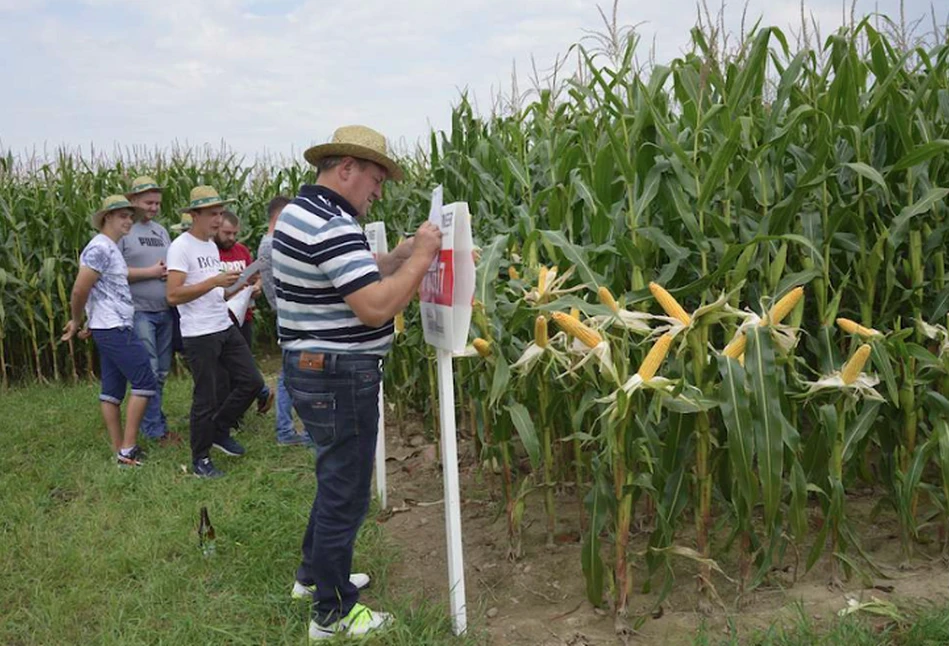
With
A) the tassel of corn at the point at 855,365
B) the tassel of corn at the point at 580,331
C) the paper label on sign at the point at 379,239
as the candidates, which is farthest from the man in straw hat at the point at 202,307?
the tassel of corn at the point at 855,365

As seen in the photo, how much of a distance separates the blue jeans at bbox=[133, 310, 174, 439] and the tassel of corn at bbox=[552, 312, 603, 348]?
4.79 meters

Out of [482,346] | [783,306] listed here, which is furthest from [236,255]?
[783,306]

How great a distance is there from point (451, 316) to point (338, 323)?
1.39 ft

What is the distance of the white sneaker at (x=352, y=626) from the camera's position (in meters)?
3.31

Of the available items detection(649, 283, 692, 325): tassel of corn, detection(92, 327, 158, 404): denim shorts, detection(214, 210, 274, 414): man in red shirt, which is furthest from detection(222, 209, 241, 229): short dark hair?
detection(649, 283, 692, 325): tassel of corn

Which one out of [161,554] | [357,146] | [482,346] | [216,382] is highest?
[357,146]

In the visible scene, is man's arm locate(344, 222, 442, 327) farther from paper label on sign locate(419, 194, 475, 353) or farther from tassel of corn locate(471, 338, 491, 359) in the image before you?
tassel of corn locate(471, 338, 491, 359)

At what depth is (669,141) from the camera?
324 cm

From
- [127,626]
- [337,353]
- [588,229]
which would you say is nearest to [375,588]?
[127,626]

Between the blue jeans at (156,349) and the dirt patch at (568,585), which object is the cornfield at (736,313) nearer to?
the dirt patch at (568,585)

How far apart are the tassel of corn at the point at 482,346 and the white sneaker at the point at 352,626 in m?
1.17

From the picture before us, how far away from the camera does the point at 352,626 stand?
3.33m

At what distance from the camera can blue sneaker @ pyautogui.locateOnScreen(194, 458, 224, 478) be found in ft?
19.1

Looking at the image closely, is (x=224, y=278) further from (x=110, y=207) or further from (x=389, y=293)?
(x=389, y=293)
